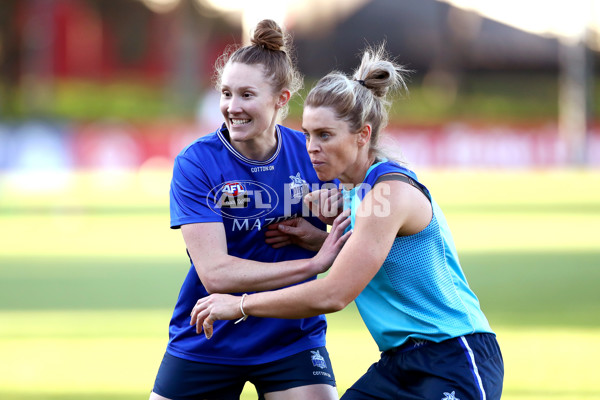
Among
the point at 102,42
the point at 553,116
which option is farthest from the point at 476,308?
the point at 102,42

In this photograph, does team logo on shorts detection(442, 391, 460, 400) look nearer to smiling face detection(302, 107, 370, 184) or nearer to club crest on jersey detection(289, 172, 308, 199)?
smiling face detection(302, 107, 370, 184)

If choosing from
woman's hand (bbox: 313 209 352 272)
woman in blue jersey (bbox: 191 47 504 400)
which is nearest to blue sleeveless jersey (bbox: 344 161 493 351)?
woman in blue jersey (bbox: 191 47 504 400)

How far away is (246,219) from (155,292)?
21.7 ft

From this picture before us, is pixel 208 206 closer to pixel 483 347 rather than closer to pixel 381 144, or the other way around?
pixel 381 144

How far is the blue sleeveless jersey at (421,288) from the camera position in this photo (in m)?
4.21

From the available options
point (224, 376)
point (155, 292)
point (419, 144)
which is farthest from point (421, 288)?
point (419, 144)

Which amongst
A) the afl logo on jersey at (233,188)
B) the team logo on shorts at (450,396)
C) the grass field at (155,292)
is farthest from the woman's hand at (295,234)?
the grass field at (155,292)

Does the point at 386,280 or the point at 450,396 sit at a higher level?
the point at 386,280

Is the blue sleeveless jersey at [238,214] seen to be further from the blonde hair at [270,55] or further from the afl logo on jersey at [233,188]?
the blonde hair at [270,55]

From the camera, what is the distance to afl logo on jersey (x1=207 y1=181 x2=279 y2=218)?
15.7 feet

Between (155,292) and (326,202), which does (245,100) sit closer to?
(326,202)

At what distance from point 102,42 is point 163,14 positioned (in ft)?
13.3

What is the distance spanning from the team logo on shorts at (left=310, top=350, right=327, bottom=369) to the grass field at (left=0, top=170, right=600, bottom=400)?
70.9 inches

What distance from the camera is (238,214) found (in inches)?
191
